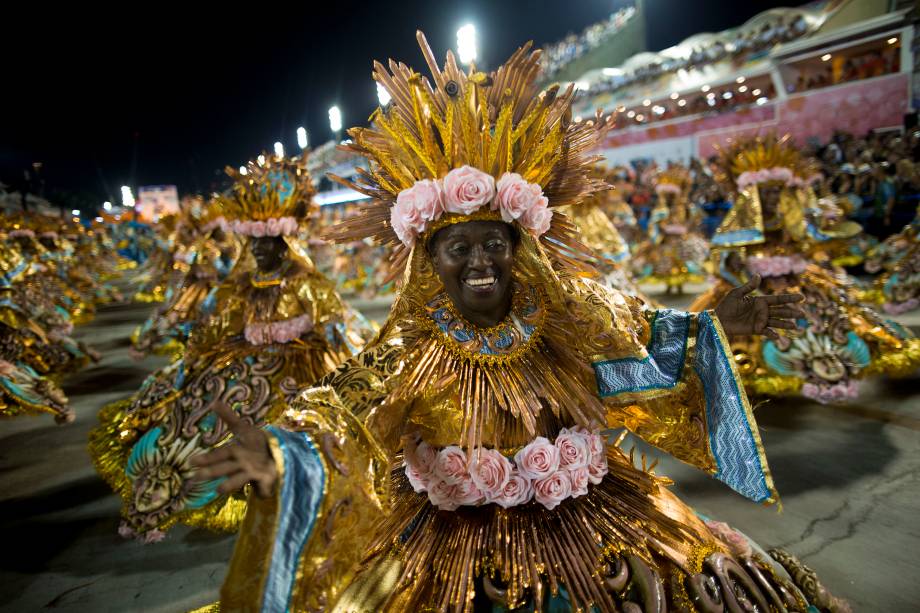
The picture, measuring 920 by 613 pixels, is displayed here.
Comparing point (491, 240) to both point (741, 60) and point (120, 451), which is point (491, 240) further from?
point (741, 60)

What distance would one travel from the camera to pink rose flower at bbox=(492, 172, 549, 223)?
1.61 metres

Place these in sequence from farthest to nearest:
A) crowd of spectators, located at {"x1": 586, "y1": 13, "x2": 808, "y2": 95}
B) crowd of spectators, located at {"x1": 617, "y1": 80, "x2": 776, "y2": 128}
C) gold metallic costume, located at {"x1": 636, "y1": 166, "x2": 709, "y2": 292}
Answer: crowd of spectators, located at {"x1": 617, "y1": 80, "x2": 776, "y2": 128} → crowd of spectators, located at {"x1": 586, "y1": 13, "x2": 808, "y2": 95} → gold metallic costume, located at {"x1": 636, "y1": 166, "x2": 709, "y2": 292}

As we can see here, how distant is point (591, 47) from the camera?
30281 millimetres

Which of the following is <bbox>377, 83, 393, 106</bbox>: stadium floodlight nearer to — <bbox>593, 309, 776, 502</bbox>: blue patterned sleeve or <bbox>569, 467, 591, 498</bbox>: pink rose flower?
<bbox>593, 309, 776, 502</bbox>: blue patterned sleeve

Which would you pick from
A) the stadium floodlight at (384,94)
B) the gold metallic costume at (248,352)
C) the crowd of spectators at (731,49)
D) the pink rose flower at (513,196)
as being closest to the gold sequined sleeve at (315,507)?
the pink rose flower at (513,196)

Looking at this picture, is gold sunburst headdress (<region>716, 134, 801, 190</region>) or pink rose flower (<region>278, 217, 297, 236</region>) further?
gold sunburst headdress (<region>716, 134, 801, 190</region>)

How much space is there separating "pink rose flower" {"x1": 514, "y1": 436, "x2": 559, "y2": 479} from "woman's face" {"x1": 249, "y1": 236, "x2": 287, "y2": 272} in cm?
283

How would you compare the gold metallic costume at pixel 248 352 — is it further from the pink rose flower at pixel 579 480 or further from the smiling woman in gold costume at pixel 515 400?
the pink rose flower at pixel 579 480

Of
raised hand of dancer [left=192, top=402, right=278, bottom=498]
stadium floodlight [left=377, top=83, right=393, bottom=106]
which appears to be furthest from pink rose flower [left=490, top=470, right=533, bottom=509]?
stadium floodlight [left=377, top=83, right=393, bottom=106]

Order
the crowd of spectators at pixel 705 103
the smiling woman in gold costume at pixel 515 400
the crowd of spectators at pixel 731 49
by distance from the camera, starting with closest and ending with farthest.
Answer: the smiling woman in gold costume at pixel 515 400
the crowd of spectators at pixel 731 49
the crowd of spectators at pixel 705 103

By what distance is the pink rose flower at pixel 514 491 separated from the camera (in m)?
1.61

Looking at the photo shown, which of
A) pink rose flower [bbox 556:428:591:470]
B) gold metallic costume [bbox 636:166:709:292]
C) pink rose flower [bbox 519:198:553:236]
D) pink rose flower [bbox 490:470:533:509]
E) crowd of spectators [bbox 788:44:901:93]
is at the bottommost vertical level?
gold metallic costume [bbox 636:166:709:292]

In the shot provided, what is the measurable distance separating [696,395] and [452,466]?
0.80 metres

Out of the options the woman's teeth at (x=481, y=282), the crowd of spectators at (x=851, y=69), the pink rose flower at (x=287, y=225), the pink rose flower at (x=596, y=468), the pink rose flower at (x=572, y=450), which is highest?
the crowd of spectators at (x=851, y=69)
